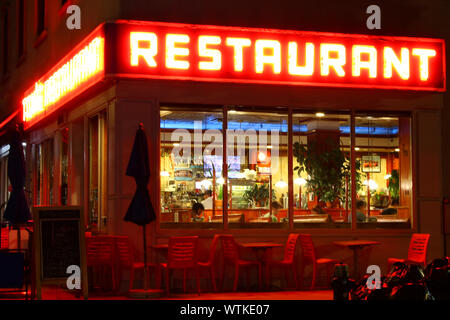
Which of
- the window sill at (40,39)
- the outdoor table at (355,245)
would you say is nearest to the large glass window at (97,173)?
the outdoor table at (355,245)

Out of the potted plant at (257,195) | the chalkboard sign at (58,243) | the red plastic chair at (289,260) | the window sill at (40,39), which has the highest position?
the window sill at (40,39)

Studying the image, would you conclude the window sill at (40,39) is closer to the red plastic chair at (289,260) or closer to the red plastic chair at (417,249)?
the red plastic chair at (289,260)

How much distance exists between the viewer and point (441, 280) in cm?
368

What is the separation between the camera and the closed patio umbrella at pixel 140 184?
38.1ft

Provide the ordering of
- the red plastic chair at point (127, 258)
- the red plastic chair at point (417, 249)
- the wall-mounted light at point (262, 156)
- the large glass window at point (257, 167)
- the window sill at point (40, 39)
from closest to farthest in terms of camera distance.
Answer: the red plastic chair at point (127, 258)
the red plastic chair at point (417, 249)
the large glass window at point (257, 167)
the wall-mounted light at point (262, 156)
the window sill at point (40, 39)

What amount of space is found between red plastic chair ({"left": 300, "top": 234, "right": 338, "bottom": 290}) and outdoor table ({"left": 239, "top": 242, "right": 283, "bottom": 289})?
45 cm

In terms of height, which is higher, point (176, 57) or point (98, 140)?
point (176, 57)

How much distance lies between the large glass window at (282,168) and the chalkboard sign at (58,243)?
10.6 ft

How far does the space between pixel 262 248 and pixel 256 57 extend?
338 centimetres

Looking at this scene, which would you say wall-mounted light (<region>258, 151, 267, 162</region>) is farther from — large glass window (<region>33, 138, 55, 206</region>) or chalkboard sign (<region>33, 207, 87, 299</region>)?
large glass window (<region>33, 138, 55, 206</region>)
